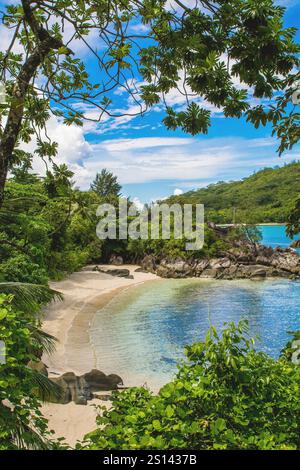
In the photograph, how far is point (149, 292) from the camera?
86.6 feet

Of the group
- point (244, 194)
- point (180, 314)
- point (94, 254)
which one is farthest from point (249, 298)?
point (244, 194)

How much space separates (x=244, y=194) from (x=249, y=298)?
228 feet

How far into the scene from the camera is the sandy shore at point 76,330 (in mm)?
8578

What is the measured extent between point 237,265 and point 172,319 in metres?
15.1

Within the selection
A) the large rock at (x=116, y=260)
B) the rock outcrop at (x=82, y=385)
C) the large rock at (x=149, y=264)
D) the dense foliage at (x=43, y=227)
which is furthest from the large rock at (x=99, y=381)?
the large rock at (x=116, y=260)

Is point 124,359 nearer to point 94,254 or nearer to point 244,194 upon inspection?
point 94,254

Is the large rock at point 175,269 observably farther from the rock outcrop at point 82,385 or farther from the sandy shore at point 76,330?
the rock outcrop at point 82,385

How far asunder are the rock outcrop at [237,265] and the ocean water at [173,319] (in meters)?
2.17

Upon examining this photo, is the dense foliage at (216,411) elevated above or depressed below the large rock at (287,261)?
above

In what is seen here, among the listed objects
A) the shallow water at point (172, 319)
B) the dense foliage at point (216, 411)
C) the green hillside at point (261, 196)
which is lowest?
the shallow water at point (172, 319)

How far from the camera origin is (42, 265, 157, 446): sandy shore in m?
8.58


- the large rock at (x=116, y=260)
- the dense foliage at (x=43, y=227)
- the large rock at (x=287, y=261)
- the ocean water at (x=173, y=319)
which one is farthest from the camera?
the large rock at (x=116, y=260)

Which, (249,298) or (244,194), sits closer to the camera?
(249,298)

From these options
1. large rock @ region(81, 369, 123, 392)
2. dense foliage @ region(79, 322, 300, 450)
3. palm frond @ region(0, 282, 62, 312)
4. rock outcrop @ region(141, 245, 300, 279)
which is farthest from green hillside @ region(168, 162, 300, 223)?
dense foliage @ region(79, 322, 300, 450)
